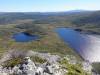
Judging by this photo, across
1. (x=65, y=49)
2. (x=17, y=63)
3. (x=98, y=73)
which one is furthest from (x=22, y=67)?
(x=65, y=49)

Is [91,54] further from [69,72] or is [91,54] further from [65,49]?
[69,72]

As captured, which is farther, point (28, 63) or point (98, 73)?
point (98, 73)

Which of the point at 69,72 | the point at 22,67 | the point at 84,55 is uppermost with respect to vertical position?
the point at 22,67

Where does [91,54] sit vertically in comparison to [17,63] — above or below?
below

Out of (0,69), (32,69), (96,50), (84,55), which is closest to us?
(32,69)

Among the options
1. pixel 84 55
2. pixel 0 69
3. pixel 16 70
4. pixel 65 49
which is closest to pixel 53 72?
pixel 16 70

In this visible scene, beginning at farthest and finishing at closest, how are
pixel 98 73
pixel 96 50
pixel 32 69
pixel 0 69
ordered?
1. pixel 96 50
2. pixel 98 73
3. pixel 0 69
4. pixel 32 69

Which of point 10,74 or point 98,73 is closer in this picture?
point 10,74

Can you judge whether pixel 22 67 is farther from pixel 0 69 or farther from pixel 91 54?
pixel 91 54

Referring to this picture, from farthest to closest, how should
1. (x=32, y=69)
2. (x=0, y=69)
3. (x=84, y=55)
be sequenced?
→ (x=84, y=55) < (x=0, y=69) < (x=32, y=69)
